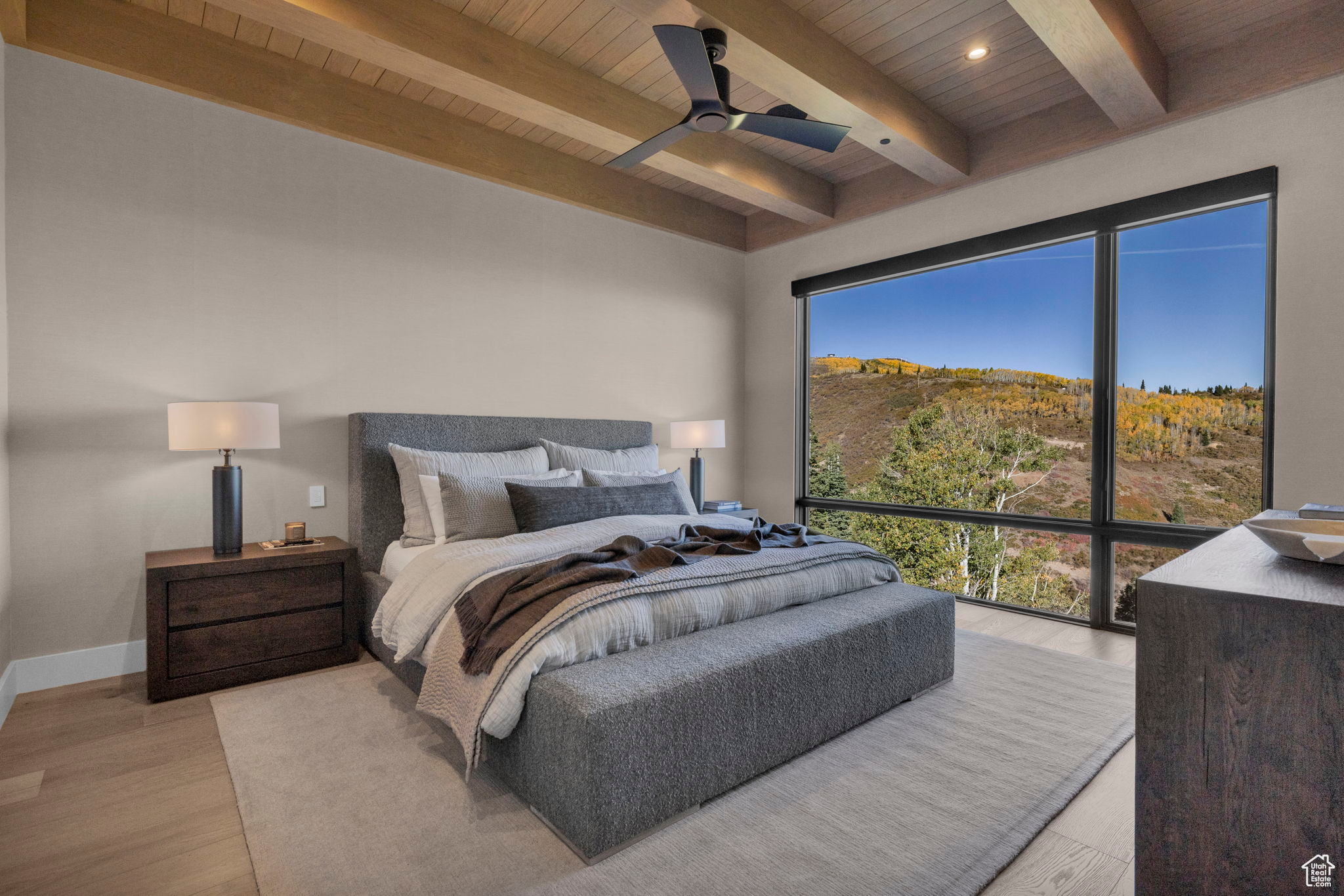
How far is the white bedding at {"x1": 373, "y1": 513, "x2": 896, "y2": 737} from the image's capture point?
1828mm

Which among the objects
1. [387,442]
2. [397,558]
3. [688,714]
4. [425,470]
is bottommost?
[688,714]

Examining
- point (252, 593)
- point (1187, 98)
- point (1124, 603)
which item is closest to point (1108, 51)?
→ point (1187, 98)

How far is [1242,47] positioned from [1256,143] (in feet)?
1.42

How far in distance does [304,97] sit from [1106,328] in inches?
170

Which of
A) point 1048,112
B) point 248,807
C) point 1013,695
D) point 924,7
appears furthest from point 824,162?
point 248,807

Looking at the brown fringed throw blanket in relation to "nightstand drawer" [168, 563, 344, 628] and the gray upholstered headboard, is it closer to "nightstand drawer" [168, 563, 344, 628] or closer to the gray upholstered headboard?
"nightstand drawer" [168, 563, 344, 628]

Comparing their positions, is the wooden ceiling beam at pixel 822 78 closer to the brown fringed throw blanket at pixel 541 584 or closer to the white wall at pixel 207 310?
the white wall at pixel 207 310

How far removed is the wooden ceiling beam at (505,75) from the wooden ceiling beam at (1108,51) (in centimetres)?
177

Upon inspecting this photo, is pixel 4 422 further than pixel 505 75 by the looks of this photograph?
No

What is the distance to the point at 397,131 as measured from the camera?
11.3ft

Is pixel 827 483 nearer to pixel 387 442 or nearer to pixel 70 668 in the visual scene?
pixel 387 442

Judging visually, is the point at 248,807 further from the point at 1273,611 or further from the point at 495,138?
the point at 495,138

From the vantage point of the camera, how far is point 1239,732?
3.13ft

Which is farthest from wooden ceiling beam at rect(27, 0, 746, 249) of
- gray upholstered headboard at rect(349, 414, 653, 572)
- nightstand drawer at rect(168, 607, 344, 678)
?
nightstand drawer at rect(168, 607, 344, 678)
